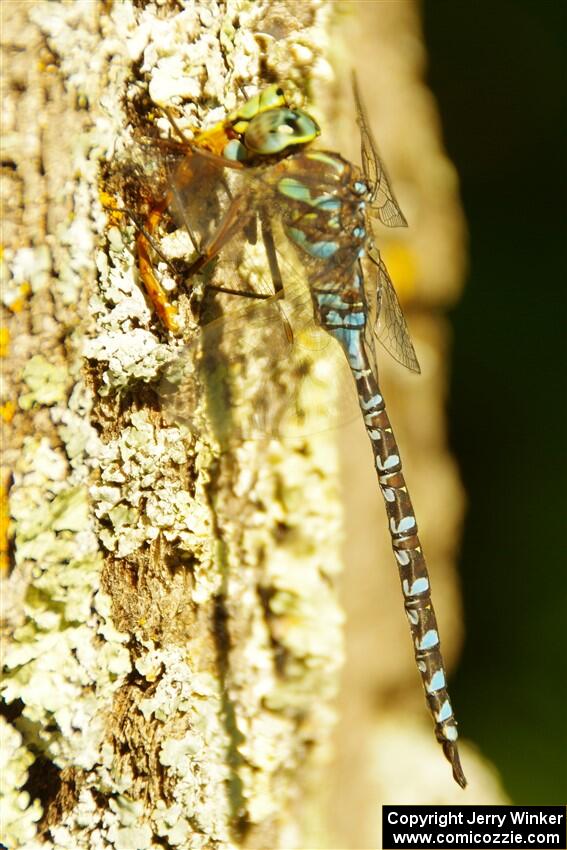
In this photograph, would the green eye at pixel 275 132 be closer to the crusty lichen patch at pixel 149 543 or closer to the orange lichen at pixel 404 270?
the crusty lichen patch at pixel 149 543

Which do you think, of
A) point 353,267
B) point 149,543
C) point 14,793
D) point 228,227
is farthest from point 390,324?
point 14,793

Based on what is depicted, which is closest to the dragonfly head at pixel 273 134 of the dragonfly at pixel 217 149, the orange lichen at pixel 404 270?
the dragonfly at pixel 217 149

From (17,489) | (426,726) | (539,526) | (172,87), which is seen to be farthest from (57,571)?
(539,526)

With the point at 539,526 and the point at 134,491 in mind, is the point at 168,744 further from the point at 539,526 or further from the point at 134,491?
the point at 539,526

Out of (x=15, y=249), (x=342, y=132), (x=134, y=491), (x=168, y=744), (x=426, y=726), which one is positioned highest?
(x=342, y=132)

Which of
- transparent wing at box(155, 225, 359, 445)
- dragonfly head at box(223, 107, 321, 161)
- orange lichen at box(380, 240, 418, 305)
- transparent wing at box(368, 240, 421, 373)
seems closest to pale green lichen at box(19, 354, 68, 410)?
transparent wing at box(155, 225, 359, 445)

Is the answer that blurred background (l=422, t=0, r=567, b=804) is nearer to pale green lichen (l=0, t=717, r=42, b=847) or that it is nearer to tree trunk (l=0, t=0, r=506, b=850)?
tree trunk (l=0, t=0, r=506, b=850)
